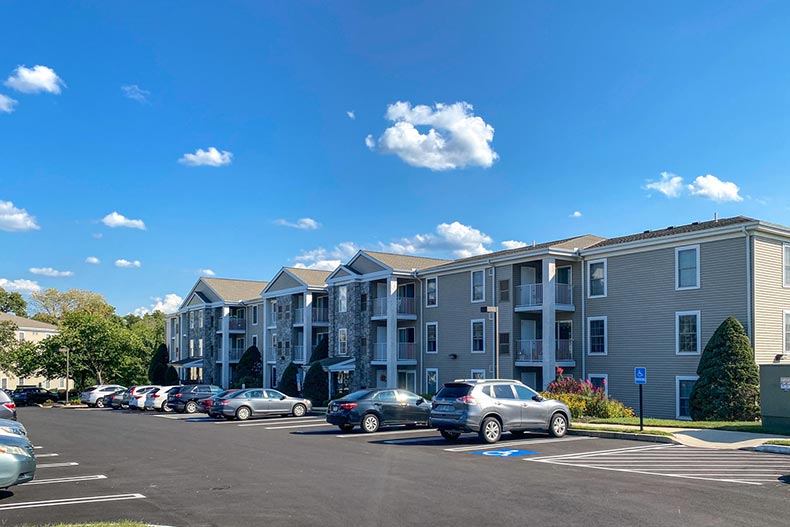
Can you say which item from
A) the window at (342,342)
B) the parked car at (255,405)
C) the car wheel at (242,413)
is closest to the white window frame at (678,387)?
the parked car at (255,405)

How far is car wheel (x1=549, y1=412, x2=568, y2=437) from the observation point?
65.7 feet

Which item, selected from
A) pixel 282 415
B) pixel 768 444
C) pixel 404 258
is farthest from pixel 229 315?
pixel 768 444

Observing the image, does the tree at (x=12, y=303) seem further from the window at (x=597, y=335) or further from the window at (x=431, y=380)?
the window at (x=597, y=335)

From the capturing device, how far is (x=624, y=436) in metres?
19.8

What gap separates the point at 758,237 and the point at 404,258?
75.6 feet

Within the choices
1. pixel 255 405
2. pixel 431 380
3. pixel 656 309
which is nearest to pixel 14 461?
pixel 255 405

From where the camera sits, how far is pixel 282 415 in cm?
3238

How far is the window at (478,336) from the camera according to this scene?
37125mm

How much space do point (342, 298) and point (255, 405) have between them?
662 inches

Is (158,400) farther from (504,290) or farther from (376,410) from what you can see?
(376,410)

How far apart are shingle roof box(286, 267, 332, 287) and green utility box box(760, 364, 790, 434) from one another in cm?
3489

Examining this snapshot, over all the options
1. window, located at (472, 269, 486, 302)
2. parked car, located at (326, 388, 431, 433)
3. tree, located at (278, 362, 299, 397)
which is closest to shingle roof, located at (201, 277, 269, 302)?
tree, located at (278, 362, 299, 397)

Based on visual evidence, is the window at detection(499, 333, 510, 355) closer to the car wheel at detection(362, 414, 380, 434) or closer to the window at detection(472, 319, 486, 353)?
the window at detection(472, 319, 486, 353)

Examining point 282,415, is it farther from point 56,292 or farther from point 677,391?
point 56,292
